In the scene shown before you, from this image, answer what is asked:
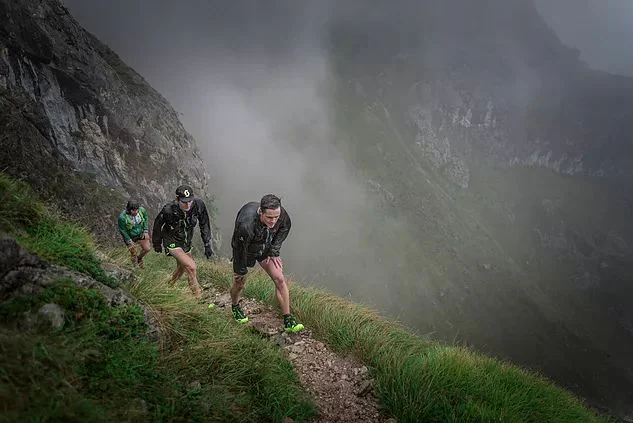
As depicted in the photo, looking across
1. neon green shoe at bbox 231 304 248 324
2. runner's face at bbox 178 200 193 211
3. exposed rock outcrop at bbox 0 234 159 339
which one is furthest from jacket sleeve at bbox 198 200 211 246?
exposed rock outcrop at bbox 0 234 159 339

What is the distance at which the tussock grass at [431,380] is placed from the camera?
442 cm

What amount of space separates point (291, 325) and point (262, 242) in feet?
5.07

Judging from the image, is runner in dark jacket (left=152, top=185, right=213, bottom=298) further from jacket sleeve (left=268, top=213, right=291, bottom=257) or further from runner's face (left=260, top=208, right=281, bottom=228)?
runner's face (left=260, top=208, right=281, bottom=228)

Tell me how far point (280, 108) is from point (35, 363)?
171877 mm

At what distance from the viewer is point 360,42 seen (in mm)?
198625

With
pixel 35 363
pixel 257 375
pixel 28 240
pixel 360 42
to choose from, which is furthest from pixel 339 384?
pixel 360 42

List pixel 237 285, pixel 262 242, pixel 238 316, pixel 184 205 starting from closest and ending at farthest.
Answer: pixel 262 242
pixel 238 316
pixel 237 285
pixel 184 205

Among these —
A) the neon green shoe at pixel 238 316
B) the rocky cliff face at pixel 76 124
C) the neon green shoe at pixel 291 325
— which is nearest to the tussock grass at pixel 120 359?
the neon green shoe at pixel 238 316

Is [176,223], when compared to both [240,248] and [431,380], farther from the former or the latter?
[431,380]

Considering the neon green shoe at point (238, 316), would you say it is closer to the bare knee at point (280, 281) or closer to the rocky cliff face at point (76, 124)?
the bare knee at point (280, 281)

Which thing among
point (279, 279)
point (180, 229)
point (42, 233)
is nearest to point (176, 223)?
point (180, 229)

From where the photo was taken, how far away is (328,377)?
511 cm

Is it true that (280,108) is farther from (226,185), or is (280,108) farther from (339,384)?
(339,384)

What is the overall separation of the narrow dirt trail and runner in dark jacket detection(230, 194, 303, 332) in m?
0.35
